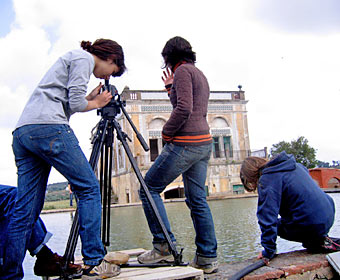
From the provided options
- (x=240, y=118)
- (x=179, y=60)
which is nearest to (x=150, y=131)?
(x=240, y=118)

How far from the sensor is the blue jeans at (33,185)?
1950 millimetres

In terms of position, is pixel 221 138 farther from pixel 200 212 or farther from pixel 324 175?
pixel 200 212

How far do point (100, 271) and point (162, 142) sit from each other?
2184cm

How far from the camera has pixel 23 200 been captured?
2033 mm

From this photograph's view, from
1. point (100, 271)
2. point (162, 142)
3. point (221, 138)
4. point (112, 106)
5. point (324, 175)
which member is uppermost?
point (221, 138)

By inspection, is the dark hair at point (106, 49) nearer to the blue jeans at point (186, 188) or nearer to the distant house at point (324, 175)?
the blue jeans at point (186, 188)

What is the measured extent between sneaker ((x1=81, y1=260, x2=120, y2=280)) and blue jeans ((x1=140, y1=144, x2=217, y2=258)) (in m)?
0.47

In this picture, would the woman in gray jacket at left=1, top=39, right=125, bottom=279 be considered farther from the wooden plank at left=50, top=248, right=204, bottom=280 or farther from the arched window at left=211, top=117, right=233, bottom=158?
the arched window at left=211, top=117, right=233, bottom=158

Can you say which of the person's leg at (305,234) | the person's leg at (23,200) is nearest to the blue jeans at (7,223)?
the person's leg at (23,200)

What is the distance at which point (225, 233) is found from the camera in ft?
16.7

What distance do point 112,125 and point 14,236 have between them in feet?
3.02

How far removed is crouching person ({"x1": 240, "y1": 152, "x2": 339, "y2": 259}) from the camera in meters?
2.46

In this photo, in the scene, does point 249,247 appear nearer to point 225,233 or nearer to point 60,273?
point 225,233

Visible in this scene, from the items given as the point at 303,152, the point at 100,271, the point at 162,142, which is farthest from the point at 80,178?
the point at 303,152
